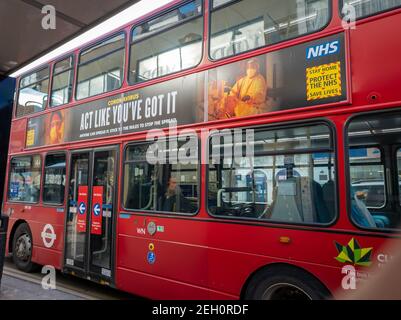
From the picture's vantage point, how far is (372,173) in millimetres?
3162

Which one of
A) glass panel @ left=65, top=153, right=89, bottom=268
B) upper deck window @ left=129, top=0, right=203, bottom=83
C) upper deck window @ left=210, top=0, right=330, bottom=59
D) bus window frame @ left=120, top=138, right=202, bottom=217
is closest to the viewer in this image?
upper deck window @ left=210, top=0, right=330, bottom=59

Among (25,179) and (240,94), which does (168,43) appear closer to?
(240,94)

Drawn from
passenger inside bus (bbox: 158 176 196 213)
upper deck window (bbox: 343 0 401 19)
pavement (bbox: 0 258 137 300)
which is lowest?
pavement (bbox: 0 258 137 300)

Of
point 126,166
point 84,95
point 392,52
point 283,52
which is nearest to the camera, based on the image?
point 392,52

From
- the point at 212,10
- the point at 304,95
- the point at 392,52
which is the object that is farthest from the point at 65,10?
the point at 392,52

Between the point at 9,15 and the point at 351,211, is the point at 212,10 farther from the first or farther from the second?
the point at 351,211

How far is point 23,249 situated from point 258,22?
620cm

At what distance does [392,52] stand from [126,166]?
3.64 metres

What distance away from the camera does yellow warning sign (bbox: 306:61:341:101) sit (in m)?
3.25

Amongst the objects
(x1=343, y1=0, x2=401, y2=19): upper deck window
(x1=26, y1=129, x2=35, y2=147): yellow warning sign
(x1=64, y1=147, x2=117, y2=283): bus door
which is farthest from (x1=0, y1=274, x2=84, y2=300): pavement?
(x1=343, y1=0, x2=401, y2=19): upper deck window

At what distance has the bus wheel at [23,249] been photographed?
6.75 m

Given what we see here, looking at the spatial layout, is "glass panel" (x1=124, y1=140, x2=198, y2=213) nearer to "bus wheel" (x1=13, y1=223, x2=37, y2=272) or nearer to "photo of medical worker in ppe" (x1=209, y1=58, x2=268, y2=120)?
"photo of medical worker in ppe" (x1=209, y1=58, x2=268, y2=120)

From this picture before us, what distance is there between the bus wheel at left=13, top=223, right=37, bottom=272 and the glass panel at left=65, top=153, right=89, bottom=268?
142cm

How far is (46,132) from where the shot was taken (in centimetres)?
677
